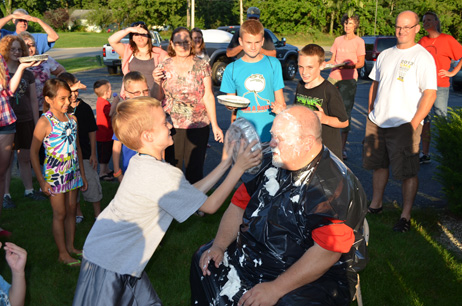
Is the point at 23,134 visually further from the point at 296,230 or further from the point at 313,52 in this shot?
the point at 296,230

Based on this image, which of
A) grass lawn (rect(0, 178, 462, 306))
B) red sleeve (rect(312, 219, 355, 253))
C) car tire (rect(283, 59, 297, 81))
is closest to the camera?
red sleeve (rect(312, 219, 355, 253))

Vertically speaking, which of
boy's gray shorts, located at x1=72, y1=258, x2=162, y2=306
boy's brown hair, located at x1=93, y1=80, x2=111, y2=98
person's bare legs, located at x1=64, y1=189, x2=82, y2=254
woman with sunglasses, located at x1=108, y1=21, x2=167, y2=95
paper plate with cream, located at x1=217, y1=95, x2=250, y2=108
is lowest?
person's bare legs, located at x1=64, y1=189, x2=82, y2=254

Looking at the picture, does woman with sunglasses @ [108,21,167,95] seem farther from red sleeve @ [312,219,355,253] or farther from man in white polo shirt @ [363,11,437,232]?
red sleeve @ [312,219,355,253]

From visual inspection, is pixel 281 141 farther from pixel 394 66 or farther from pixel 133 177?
pixel 394 66

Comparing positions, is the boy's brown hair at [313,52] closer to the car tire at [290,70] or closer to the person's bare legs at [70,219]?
the person's bare legs at [70,219]

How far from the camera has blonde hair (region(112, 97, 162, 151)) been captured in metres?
2.70

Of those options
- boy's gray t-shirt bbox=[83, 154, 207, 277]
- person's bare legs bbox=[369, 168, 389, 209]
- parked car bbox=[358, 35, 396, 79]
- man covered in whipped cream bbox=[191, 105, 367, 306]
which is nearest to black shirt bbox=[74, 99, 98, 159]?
boy's gray t-shirt bbox=[83, 154, 207, 277]

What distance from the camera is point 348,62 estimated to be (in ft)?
25.5

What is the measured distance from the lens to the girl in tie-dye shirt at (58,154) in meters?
4.09

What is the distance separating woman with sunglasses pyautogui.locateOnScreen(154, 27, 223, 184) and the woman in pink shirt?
3087mm

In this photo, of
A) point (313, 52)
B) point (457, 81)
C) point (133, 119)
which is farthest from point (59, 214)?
point (457, 81)

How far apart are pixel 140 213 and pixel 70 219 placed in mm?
2042

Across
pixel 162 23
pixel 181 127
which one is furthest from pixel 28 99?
pixel 162 23

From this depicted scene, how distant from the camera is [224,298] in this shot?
2727 millimetres
